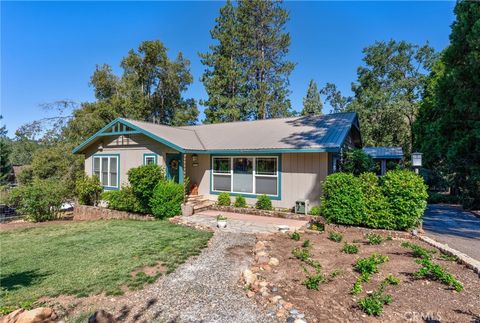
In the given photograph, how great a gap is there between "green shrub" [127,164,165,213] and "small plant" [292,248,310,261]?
6822 mm

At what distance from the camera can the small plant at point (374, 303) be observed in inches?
139

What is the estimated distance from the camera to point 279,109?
2703 centimetres

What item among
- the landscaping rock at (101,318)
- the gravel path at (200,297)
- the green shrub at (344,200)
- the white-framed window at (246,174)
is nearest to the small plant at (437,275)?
the green shrub at (344,200)

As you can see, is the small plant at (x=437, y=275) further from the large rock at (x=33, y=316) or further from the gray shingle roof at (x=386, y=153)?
the gray shingle roof at (x=386, y=153)

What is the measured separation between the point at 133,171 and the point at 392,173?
9.76 m

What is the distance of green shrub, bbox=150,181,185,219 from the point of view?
10.3 m

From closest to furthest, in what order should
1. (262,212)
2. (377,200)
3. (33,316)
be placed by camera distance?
(33,316)
(377,200)
(262,212)

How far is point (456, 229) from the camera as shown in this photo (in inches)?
349

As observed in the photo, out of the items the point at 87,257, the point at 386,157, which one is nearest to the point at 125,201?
the point at 87,257

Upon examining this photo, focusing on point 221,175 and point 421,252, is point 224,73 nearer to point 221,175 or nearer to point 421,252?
point 221,175

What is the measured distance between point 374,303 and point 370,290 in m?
0.71

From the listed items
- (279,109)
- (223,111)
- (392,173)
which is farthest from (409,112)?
(392,173)

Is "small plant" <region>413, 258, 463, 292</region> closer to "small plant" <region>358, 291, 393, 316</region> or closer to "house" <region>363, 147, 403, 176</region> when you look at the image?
"small plant" <region>358, 291, 393, 316</region>

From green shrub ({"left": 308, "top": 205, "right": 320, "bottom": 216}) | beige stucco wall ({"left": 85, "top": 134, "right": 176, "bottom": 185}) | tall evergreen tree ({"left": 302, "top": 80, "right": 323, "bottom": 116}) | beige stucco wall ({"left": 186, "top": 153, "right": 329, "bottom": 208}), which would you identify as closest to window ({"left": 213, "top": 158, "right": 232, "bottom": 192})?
beige stucco wall ({"left": 186, "top": 153, "right": 329, "bottom": 208})
